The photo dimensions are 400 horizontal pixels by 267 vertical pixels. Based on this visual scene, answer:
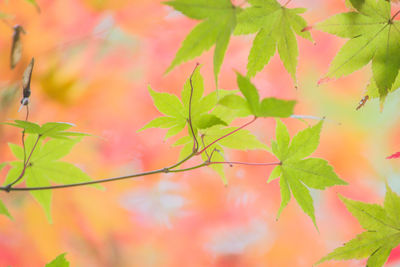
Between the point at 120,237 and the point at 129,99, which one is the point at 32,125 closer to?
the point at 129,99

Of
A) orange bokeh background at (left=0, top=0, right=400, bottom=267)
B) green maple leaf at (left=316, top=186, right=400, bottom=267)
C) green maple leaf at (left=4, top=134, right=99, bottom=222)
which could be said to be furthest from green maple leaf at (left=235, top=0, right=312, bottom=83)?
orange bokeh background at (left=0, top=0, right=400, bottom=267)

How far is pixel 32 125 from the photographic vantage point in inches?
18.4

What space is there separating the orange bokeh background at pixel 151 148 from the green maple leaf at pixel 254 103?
170 cm

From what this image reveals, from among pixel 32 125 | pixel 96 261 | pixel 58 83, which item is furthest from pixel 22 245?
pixel 32 125

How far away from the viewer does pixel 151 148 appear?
87.4 inches

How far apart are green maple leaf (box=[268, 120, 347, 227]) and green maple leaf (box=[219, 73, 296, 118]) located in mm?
99

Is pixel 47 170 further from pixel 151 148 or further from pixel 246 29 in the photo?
pixel 151 148

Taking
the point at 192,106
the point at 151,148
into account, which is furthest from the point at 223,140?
the point at 151,148

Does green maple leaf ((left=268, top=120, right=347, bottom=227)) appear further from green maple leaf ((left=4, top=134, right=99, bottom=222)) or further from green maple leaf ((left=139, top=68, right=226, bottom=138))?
green maple leaf ((left=4, top=134, right=99, bottom=222))

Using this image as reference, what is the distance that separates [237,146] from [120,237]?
2126 millimetres

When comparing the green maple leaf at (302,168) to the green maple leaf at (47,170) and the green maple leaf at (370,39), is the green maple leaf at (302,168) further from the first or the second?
the green maple leaf at (47,170)

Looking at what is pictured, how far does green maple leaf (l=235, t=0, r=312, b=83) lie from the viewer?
48 cm

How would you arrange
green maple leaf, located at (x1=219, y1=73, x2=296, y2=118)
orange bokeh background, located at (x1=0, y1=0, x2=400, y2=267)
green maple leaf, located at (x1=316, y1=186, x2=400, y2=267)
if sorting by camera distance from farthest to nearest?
orange bokeh background, located at (x1=0, y1=0, x2=400, y2=267), green maple leaf, located at (x1=316, y1=186, x2=400, y2=267), green maple leaf, located at (x1=219, y1=73, x2=296, y2=118)

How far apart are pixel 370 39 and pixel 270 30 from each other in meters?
0.14
